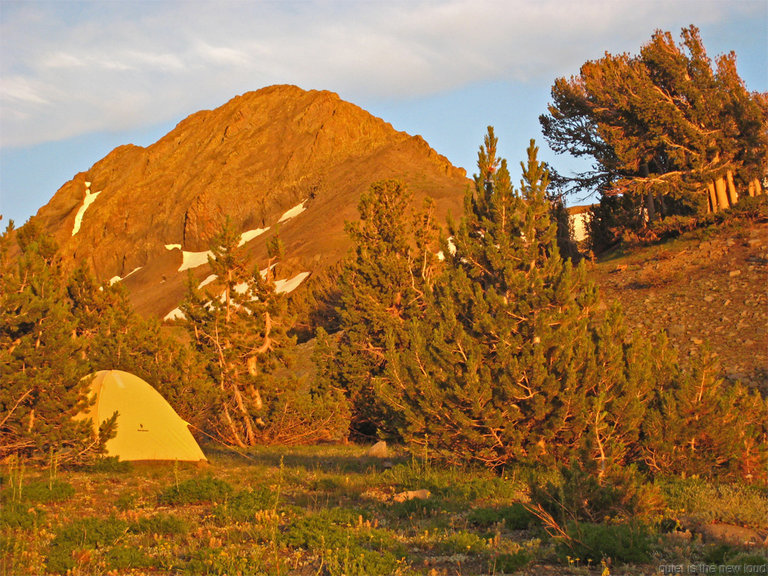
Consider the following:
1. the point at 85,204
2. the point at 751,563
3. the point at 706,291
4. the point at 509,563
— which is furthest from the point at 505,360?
the point at 85,204

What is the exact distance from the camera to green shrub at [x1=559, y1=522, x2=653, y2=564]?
237 inches

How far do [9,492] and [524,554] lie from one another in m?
6.77

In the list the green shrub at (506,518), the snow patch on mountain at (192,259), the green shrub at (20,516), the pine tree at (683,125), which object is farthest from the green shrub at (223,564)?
the snow patch on mountain at (192,259)

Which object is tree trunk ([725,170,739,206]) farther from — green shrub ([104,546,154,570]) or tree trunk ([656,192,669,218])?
green shrub ([104,546,154,570])

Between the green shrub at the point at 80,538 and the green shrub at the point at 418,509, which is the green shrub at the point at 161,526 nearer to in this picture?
the green shrub at the point at 80,538

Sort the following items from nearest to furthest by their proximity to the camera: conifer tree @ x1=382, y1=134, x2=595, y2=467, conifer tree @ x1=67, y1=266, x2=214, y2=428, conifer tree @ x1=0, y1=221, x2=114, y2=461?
1. conifer tree @ x1=382, y1=134, x2=595, y2=467
2. conifer tree @ x1=0, y1=221, x2=114, y2=461
3. conifer tree @ x1=67, y1=266, x2=214, y2=428

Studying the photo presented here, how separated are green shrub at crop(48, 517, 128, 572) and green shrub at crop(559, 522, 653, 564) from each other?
169 inches

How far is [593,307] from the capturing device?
11750mm

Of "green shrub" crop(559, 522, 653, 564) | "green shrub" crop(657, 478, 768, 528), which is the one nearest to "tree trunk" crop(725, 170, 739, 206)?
"green shrub" crop(657, 478, 768, 528)

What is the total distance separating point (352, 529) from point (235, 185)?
240ft

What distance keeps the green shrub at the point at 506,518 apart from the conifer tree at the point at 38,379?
7829 mm

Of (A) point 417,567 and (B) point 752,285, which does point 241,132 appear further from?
(A) point 417,567

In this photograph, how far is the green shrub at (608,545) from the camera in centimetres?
602

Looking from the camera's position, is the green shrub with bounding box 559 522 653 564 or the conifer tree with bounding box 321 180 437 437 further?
the conifer tree with bounding box 321 180 437 437
